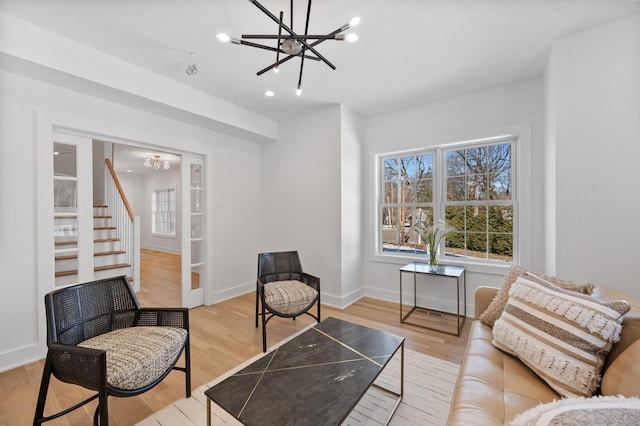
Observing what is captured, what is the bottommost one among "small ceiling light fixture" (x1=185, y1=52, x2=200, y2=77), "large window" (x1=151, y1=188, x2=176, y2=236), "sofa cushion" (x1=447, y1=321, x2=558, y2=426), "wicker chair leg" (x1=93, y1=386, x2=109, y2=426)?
"wicker chair leg" (x1=93, y1=386, x2=109, y2=426)

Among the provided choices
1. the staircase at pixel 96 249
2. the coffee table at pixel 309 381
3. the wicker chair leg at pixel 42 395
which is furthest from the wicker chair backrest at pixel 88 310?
the staircase at pixel 96 249

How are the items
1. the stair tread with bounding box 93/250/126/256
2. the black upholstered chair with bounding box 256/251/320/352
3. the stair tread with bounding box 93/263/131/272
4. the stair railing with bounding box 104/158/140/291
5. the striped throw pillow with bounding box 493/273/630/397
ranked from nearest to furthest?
the striped throw pillow with bounding box 493/273/630/397 < the black upholstered chair with bounding box 256/251/320/352 < the stair tread with bounding box 93/263/131/272 < the stair tread with bounding box 93/250/126/256 < the stair railing with bounding box 104/158/140/291

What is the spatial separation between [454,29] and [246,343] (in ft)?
10.9

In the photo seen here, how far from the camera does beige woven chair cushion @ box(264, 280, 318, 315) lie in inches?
96.9

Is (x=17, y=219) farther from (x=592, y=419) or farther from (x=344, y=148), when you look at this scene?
(x=592, y=419)

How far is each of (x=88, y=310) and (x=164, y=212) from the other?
752 centimetres

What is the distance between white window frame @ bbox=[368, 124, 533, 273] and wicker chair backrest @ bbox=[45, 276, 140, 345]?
2.99 metres

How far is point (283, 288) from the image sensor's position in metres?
2.68

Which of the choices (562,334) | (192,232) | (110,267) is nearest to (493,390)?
(562,334)

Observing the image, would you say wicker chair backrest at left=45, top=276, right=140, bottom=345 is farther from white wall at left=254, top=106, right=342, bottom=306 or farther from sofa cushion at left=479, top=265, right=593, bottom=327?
sofa cushion at left=479, top=265, right=593, bottom=327

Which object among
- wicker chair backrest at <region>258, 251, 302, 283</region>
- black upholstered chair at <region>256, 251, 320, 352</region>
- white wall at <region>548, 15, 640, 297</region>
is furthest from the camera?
wicker chair backrest at <region>258, 251, 302, 283</region>

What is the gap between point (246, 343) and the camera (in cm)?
257

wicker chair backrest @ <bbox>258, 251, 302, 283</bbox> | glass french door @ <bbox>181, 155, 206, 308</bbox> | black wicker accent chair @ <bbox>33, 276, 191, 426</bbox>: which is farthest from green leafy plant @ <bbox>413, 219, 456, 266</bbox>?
glass french door @ <bbox>181, 155, 206, 308</bbox>

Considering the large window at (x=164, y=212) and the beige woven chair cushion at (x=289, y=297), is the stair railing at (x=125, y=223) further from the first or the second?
the large window at (x=164, y=212)
